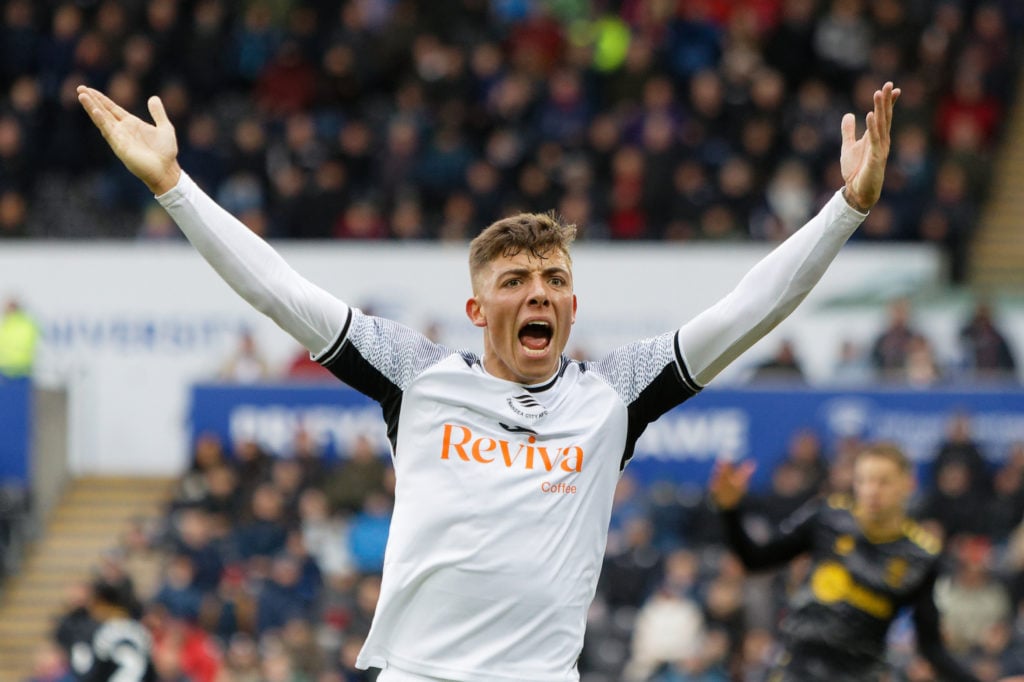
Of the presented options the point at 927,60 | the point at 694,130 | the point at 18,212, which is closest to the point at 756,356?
the point at 694,130

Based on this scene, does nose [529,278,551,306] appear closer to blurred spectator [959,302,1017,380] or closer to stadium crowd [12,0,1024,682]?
stadium crowd [12,0,1024,682]

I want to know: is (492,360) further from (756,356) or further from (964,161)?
(964,161)

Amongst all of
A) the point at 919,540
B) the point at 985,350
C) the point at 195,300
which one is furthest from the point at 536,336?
the point at 195,300

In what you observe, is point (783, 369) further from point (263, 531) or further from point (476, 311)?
point (476, 311)

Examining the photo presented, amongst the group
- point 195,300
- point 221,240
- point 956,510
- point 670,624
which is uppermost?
point 195,300

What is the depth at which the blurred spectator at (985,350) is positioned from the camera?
16938 mm

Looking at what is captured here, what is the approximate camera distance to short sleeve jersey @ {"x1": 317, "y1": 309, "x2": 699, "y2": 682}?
15.9 ft

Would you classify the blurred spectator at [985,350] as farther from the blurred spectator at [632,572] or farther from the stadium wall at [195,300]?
the blurred spectator at [632,572]

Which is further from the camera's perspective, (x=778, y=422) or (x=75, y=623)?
(x=778, y=422)

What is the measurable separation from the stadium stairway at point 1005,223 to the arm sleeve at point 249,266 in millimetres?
14950

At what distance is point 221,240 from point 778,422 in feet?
38.9

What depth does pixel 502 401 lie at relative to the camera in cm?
506

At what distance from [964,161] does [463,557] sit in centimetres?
1566

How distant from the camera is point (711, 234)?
18.7m
